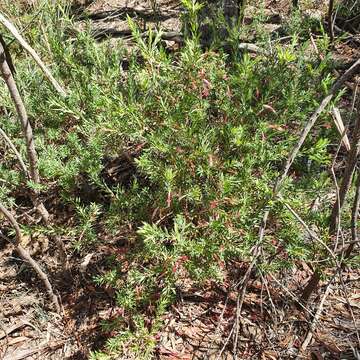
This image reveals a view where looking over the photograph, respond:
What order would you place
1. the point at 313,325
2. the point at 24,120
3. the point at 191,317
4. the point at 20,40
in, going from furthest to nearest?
1. the point at 191,317
2. the point at 313,325
3. the point at 24,120
4. the point at 20,40

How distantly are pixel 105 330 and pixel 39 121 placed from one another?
1.54m

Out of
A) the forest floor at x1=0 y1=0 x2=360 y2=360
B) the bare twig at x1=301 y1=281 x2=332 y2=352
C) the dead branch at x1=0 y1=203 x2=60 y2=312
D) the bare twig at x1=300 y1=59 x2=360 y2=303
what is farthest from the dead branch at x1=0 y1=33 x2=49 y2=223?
the bare twig at x1=301 y1=281 x2=332 y2=352

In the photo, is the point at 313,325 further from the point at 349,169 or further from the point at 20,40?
the point at 20,40

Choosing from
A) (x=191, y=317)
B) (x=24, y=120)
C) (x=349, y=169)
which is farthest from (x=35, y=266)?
(x=349, y=169)

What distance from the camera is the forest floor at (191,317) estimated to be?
2.33 meters

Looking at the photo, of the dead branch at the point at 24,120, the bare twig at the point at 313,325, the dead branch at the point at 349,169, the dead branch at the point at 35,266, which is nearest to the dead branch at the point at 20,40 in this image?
the dead branch at the point at 24,120

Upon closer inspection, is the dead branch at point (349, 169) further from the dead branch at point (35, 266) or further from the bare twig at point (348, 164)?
the dead branch at point (35, 266)

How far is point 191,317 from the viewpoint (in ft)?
8.17

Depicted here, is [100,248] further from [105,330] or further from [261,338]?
[261,338]

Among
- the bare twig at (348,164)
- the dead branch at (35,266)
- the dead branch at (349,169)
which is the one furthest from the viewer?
the dead branch at (35,266)

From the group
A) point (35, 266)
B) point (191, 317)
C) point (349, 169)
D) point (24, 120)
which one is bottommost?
point (191, 317)

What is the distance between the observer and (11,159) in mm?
2912

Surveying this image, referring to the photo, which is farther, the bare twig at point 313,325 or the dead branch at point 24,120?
the bare twig at point 313,325

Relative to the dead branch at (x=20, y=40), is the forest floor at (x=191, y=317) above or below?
below
